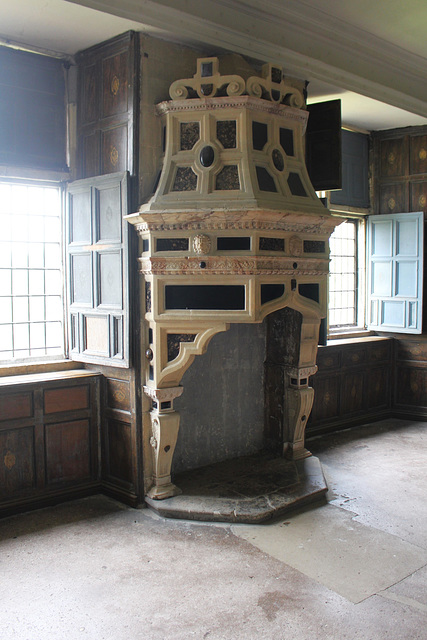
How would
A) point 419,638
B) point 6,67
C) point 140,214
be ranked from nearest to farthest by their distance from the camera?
1. point 419,638
2. point 140,214
3. point 6,67

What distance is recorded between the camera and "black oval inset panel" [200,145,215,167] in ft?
13.6

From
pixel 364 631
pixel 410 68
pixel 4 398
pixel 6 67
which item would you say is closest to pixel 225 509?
pixel 364 631

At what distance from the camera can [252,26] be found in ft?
15.3

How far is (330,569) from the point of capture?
3.47m

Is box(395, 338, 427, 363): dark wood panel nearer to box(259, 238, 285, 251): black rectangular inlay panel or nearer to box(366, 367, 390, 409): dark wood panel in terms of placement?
box(366, 367, 390, 409): dark wood panel

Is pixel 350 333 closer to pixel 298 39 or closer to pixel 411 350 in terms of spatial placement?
pixel 411 350

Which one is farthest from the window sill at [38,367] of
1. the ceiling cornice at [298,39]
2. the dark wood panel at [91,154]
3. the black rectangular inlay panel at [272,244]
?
the ceiling cornice at [298,39]

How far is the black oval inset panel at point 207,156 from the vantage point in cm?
416

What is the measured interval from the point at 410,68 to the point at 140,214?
3.97m

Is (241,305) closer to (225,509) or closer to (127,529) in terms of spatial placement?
(225,509)

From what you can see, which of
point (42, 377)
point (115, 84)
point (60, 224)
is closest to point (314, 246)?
point (115, 84)

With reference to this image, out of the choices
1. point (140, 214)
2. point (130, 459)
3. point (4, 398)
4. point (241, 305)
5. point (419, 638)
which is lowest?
point (419, 638)

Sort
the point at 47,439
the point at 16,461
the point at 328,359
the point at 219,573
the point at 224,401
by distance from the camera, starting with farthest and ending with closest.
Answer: the point at 328,359 → the point at 224,401 → the point at 47,439 → the point at 16,461 → the point at 219,573

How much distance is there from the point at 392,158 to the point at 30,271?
4865 mm
